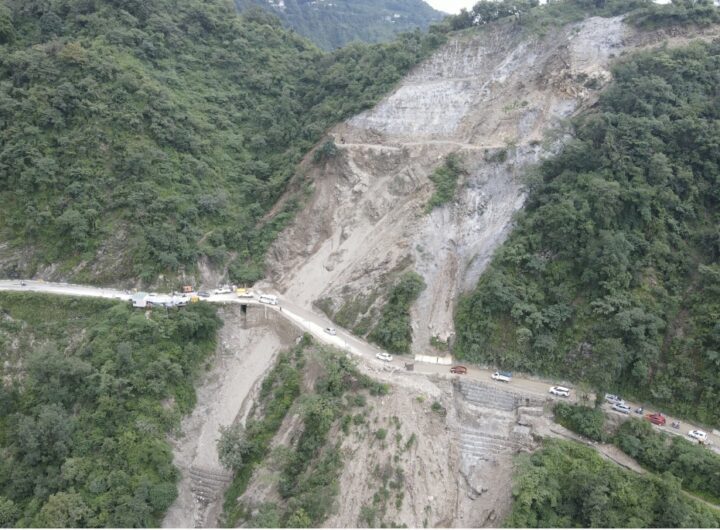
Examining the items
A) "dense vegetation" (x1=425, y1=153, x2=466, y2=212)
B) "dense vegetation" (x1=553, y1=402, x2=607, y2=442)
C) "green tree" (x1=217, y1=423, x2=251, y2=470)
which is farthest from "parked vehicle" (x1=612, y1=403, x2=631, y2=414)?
"green tree" (x1=217, y1=423, x2=251, y2=470)

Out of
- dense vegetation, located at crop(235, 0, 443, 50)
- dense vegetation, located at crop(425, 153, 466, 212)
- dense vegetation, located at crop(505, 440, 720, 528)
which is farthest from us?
dense vegetation, located at crop(235, 0, 443, 50)

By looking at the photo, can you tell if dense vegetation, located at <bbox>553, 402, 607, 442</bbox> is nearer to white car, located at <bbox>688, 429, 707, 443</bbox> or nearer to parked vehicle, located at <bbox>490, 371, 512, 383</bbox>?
parked vehicle, located at <bbox>490, 371, 512, 383</bbox>

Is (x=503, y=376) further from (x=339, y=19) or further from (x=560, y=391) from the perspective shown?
(x=339, y=19)

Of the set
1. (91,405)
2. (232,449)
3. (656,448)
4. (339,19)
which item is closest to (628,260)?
(656,448)

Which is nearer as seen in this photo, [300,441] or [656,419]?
[656,419]

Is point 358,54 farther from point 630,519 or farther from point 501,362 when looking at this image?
point 630,519

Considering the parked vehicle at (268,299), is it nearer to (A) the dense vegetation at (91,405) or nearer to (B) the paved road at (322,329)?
(B) the paved road at (322,329)

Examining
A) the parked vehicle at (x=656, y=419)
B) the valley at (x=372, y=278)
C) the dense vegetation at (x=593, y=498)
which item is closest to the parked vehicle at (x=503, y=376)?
the valley at (x=372, y=278)
